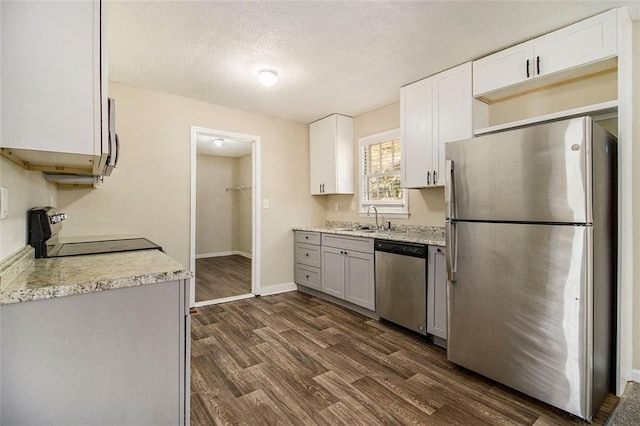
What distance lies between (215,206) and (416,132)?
5.41 meters

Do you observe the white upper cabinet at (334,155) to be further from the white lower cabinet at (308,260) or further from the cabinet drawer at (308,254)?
the cabinet drawer at (308,254)

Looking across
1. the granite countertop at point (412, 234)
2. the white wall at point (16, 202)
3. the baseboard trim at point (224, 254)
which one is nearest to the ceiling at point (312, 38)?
the white wall at point (16, 202)

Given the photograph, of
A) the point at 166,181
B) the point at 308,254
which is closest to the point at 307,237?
the point at 308,254

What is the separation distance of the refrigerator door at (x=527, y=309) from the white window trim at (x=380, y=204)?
4.79ft

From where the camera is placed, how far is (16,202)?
1.45 metres

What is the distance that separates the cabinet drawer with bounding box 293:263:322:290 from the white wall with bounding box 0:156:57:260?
2836mm

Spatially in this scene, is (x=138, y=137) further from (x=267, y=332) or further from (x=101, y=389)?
(x=101, y=389)

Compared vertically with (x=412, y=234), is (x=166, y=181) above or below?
above

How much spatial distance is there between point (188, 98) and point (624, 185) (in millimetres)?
4009

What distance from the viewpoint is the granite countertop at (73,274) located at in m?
1.04

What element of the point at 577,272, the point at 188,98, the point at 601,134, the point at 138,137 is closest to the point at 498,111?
the point at 601,134

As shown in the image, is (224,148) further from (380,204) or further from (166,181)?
(380,204)

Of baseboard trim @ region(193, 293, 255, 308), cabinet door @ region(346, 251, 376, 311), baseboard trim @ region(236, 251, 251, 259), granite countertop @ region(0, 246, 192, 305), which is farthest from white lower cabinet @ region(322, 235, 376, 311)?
baseboard trim @ region(236, 251, 251, 259)

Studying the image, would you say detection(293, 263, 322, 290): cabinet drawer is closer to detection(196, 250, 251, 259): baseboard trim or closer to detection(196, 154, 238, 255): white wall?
detection(196, 250, 251, 259): baseboard trim
